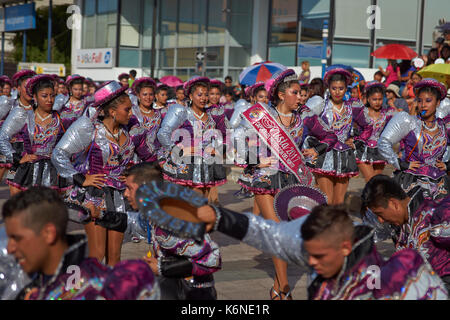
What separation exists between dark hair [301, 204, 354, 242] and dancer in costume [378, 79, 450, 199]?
3.74 m

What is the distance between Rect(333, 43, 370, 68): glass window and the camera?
23734mm

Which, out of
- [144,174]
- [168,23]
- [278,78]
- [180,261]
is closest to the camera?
[180,261]

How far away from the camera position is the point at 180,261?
13.3ft

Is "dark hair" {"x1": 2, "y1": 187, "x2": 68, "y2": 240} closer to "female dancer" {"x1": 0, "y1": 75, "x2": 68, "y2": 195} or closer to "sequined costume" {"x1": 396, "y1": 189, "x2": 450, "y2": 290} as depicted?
"sequined costume" {"x1": 396, "y1": 189, "x2": 450, "y2": 290}

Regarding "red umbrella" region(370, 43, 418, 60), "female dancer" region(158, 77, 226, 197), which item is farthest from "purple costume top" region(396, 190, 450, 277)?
"red umbrella" region(370, 43, 418, 60)

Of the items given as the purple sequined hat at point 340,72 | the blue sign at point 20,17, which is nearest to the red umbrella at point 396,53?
the purple sequined hat at point 340,72

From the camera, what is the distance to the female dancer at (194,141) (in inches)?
303

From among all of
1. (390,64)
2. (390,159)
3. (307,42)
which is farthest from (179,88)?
(307,42)

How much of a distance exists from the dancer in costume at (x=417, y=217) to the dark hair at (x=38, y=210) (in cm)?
196

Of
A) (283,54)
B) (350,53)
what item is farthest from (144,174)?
(283,54)

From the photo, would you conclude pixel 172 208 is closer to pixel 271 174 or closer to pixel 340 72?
pixel 271 174

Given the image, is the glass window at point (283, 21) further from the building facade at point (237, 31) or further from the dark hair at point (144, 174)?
the dark hair at point (144, 174)

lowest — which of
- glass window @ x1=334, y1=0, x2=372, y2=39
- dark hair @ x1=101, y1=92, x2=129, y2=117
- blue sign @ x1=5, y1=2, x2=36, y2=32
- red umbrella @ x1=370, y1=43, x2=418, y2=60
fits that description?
dark hair @ x1=101, y1=92, x2=129, y2=117

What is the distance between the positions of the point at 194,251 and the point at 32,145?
372cm
